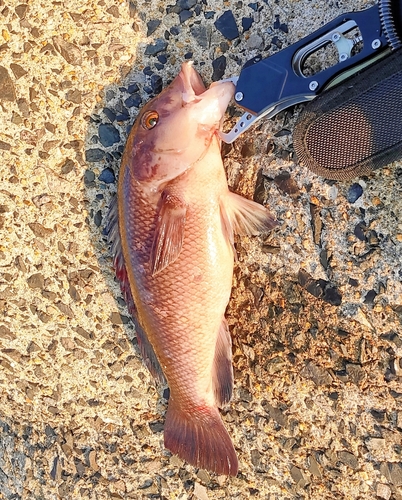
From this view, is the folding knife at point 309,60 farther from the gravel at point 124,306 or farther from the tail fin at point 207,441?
the tail fin at point 207,441

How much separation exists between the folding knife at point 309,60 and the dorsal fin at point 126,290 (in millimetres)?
562

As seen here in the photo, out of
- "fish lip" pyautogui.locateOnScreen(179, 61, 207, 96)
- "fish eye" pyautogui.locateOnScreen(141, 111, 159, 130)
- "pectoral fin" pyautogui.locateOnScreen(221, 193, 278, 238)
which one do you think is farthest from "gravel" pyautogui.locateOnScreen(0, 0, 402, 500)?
"fish eye" pyautogui.locateOnScreen(141, 111, 159, 130)

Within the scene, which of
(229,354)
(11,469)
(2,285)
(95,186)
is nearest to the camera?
(229,354)

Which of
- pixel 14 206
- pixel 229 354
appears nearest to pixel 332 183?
pixel 229 354

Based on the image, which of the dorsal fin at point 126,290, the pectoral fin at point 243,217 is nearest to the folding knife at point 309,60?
the pectoral fin at point 243,217

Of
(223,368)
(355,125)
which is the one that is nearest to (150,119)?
(355,125)

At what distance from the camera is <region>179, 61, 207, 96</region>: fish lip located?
1.93 metres

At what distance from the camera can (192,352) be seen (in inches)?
79.4

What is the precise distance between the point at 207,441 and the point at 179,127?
1.20 m

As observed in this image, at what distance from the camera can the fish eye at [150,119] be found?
195cm

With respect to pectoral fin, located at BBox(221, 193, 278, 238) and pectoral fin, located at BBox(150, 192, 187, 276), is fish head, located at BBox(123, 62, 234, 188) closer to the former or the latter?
pectoral fin, located at BBox(150, 192, 187, 276)

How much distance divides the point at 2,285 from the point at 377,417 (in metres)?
1.72

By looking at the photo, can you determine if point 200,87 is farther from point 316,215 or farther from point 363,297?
point 363,297

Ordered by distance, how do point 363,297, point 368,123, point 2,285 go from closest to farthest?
point 368,123, point 363,297, point 2,285
